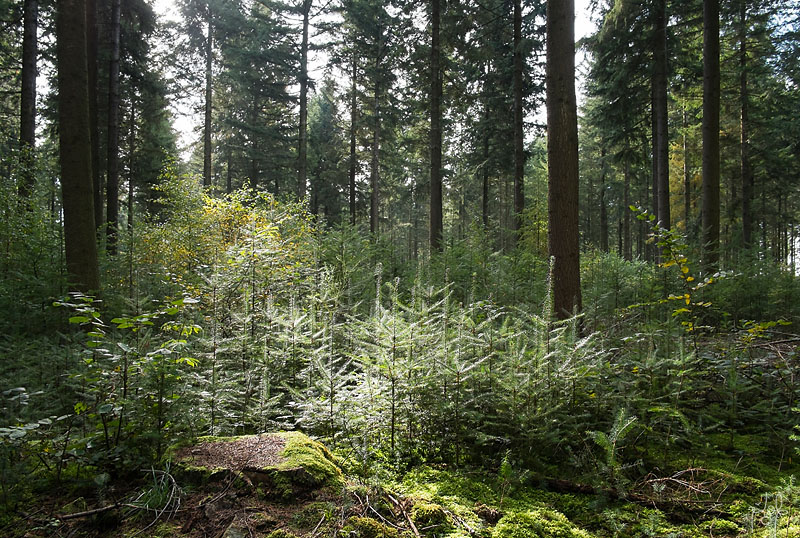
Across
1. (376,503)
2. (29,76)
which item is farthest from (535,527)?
(29,76)

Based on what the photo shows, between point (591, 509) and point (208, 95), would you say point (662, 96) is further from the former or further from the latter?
point (208, 95)

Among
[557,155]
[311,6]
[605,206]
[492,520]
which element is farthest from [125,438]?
[605,206]

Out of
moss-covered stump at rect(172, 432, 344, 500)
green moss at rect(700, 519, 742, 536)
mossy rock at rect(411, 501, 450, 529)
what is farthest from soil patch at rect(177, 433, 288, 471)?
green moss at rect(700, 519, 742, 536)

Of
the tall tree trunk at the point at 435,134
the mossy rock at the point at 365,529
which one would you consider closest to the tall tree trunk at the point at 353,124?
the tall tree trunk at the point at 435,134

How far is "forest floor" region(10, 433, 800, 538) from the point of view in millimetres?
2037

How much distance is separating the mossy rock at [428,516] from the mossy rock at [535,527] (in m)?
0.28

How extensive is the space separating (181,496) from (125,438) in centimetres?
83

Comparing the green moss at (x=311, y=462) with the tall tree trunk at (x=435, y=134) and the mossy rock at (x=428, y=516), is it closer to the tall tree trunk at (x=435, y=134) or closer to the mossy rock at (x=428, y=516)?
the mossy rock at (x=428, y=516)

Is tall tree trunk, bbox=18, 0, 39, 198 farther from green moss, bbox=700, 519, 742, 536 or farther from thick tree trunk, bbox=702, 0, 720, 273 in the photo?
thick tree trunk, bbox=702, 0, 720, 273

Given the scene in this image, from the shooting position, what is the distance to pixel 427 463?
310cm

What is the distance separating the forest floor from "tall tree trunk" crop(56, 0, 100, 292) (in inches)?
187

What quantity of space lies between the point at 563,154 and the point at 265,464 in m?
5.77

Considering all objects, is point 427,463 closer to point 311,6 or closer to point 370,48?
point 370,48

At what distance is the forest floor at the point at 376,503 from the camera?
204 centimetres
